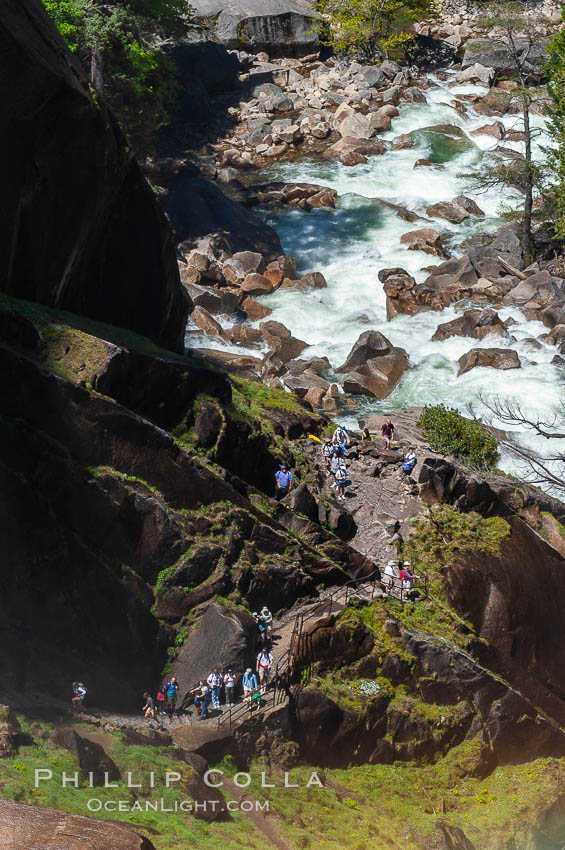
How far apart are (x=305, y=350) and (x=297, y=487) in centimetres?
1505

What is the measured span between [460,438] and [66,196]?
1565cm

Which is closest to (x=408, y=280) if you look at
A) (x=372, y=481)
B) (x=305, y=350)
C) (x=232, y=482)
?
(x=305, y=350)

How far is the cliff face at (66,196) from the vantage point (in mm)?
20703

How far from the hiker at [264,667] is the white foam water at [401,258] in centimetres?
1532

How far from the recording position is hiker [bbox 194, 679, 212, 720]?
19516mm

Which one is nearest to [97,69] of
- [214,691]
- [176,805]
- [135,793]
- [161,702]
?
[161,702]

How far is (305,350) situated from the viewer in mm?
39531

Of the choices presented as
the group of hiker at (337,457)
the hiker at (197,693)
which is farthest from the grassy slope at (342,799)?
the group of hiker at (337,457)

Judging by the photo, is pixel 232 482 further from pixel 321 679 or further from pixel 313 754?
pixel 313 754

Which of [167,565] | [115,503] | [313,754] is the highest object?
[115,503]

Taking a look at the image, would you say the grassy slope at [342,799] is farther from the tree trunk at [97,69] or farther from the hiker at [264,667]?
the tree trunk at [97,69]

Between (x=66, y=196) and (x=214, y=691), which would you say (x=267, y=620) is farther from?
(x=66, y=196)

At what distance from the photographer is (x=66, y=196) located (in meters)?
23.2

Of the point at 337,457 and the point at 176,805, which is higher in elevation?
the point at 337,457
